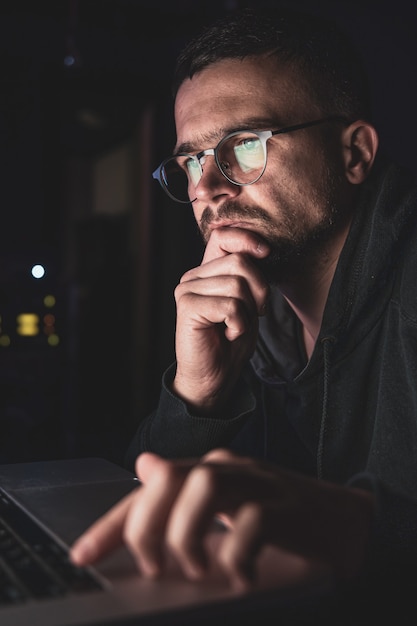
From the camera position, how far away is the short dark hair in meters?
1.48

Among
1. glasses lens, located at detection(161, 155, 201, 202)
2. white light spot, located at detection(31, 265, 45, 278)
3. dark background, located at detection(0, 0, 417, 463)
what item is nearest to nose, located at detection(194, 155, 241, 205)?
A: glasses lens, located at detection(161, 155, 201, 202)

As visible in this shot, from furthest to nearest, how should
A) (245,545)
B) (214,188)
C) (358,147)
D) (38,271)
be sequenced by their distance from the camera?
1. (38,271)
2. (358,147)
3. (214,188)
4. (245,545)

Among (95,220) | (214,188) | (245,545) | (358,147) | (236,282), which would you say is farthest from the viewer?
(95,220)

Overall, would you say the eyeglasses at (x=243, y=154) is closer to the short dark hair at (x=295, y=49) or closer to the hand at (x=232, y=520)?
the short dark hair at (x=295, y=49)

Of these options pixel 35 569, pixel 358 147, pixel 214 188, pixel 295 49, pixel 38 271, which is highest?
pixel 295 49

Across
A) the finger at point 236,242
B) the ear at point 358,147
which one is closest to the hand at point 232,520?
the finger at point 236,242

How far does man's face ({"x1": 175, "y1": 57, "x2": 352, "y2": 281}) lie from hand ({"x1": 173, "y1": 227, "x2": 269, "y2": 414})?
0.23 feet

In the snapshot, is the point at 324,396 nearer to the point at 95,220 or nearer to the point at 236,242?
the point at 236,242

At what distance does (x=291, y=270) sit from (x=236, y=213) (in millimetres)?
170

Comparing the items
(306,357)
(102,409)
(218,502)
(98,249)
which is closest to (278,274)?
(306,357)

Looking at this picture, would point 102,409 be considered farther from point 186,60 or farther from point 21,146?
point 186,60

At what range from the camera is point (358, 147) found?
1534 mm

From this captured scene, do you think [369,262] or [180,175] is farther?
[180,175]

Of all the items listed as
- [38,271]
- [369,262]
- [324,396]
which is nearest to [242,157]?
[369,262]
